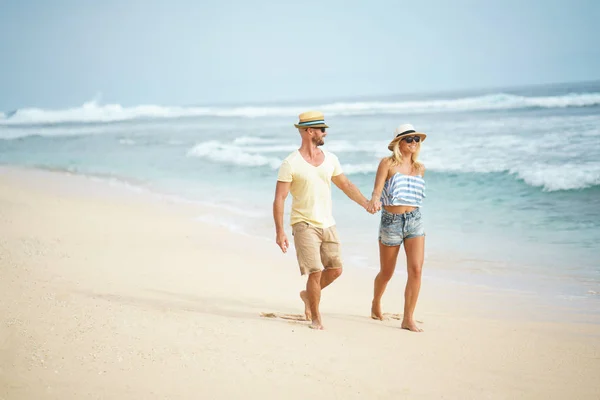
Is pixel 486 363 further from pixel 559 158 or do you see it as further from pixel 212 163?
pixel 212 163

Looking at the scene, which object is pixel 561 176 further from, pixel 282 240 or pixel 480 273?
pixel 282 240

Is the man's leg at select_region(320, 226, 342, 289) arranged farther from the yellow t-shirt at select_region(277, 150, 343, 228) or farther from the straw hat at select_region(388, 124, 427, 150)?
the straw hat at select_region(388, 124, 427, 150)

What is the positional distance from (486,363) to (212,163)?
17.0m

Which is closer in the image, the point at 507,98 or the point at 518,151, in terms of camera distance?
the point at 518,151

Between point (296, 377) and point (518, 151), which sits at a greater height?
point (518, 151)

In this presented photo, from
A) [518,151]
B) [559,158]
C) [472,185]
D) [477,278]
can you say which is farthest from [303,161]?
[518,151]

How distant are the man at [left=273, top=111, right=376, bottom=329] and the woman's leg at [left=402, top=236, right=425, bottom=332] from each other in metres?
0.63

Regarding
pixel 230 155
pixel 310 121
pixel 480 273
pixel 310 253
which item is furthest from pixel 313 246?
pixel 230 155

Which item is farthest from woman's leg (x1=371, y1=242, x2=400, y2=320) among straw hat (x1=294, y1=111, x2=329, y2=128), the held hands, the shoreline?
the shoreline

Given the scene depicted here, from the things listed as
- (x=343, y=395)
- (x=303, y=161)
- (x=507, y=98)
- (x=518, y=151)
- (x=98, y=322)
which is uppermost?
(x=507, y=98)

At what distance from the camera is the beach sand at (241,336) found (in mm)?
3609

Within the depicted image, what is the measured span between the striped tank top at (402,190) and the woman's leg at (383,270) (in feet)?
1.30

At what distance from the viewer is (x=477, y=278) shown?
7285 millimetres

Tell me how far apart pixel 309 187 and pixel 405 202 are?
802mm
